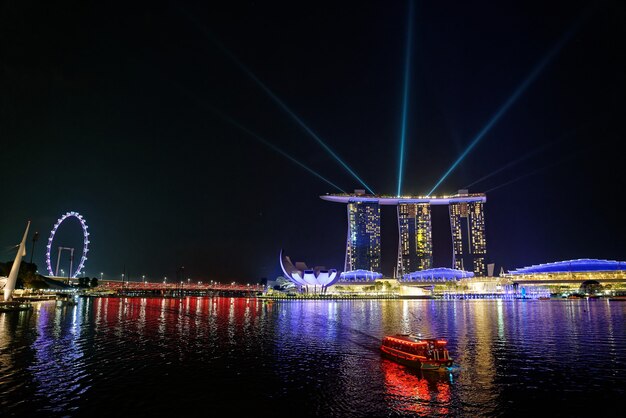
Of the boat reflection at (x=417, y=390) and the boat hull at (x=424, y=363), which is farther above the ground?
the boat hull at (x=424, y=363)

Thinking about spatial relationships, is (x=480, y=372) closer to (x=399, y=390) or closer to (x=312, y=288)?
(x=399, y=390)

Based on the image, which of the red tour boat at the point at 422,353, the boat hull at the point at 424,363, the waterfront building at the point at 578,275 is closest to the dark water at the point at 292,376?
the boat hull at the point at 424,363

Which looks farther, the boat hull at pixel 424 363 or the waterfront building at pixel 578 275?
the waterfront building at pixel 578 275

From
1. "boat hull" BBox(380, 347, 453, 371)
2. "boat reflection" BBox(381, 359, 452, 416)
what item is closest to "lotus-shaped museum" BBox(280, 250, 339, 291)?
"boat hull" BBox(380, 347, 453, 371)

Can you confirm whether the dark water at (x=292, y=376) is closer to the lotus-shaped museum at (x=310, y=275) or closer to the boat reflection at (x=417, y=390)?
the boat reflection at (x=417, y=390)

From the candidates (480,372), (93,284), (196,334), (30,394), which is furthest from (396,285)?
(30,394)

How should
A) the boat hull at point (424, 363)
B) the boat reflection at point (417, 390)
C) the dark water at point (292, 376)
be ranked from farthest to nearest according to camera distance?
the boat hull at point (424, 363) < the boat reflection at point (417, 390) < the dark water at point (292, 376)
